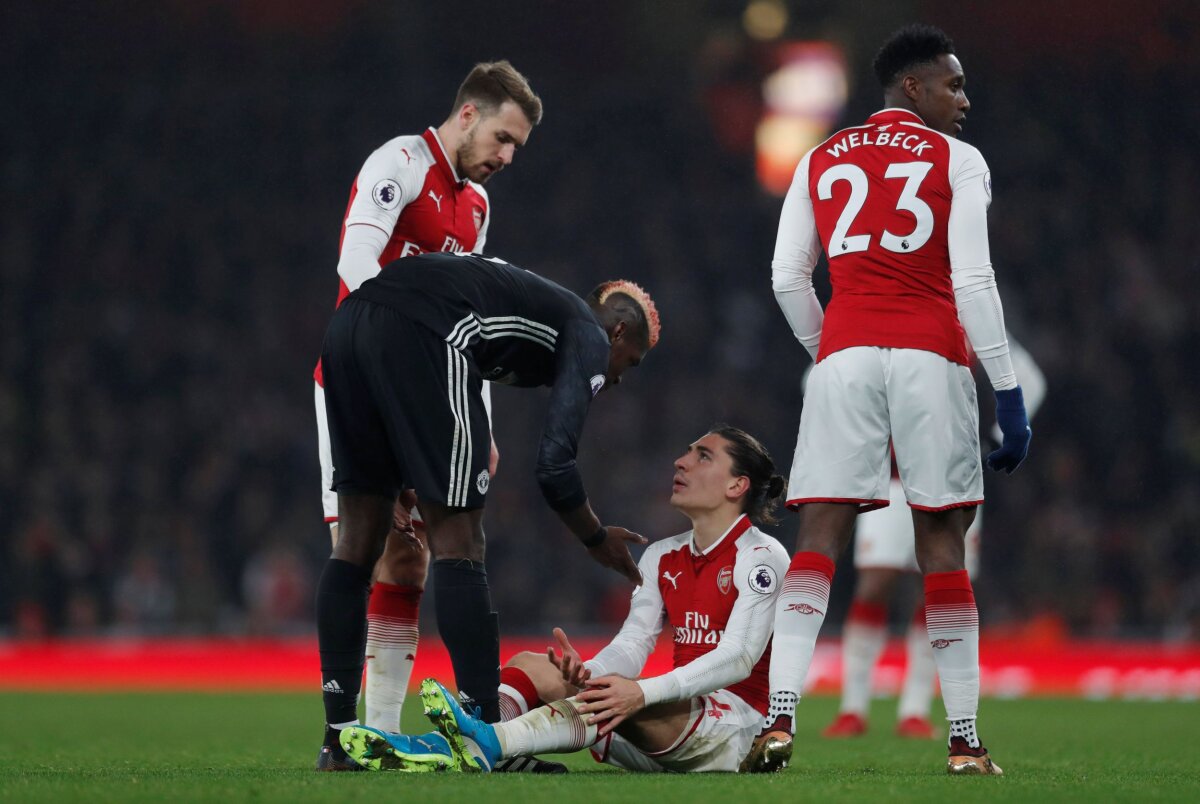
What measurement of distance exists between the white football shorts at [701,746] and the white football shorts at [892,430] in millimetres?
655

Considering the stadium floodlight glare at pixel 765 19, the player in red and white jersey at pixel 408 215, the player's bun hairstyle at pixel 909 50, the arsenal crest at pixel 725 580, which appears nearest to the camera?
the arsenal crest at pixel 725 580

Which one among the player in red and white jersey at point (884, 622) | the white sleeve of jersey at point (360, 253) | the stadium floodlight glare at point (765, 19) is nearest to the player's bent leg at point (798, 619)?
the white sleeve of jersey at point (360, 253)

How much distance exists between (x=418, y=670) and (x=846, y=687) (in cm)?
493

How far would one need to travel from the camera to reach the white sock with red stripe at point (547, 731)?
3.81 metres

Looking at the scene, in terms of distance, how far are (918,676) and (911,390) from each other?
3.36 m

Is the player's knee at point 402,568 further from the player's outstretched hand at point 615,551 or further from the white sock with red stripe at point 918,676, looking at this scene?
the white sock with red stripe at point 918,676

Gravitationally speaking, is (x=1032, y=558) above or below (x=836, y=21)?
below

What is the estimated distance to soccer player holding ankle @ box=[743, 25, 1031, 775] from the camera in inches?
165

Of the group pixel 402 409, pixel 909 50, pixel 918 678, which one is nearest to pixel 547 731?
pixel 402 409

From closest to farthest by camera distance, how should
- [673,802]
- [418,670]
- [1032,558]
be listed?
[673,802], [418,670], [1032,558]

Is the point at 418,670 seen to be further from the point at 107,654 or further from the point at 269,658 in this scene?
the point at 107,654

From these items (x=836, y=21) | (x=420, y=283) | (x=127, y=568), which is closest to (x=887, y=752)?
(x=420, y=283)

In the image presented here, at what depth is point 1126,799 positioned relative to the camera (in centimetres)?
342

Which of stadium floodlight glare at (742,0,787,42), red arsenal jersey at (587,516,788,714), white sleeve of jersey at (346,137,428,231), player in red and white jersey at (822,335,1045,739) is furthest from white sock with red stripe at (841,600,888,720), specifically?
stadium floodlight glare at (742,0,787,42)
